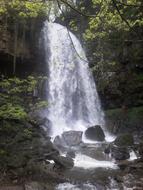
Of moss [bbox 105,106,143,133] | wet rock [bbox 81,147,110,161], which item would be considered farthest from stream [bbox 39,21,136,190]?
wet rock [bbox 81,147,110,161]

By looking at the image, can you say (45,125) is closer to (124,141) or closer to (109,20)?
(124,141)

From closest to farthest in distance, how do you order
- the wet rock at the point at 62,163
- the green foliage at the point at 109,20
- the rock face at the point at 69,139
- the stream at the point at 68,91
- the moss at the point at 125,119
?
the green foliage at the point at 109,20 → the wet rock at the point at 62,163 → the rock face at the point at 69,139 → the stream at the point at 68,91 → the moss at the point at 125,119

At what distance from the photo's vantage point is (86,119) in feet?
63.2

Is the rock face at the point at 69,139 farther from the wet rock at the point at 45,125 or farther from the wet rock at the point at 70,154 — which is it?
the wet rock at the point at 70,154

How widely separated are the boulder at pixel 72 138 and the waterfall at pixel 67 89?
9.99 ft

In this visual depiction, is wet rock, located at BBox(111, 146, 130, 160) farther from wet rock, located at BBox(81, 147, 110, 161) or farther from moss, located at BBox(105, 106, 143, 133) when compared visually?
moss, located at BBox(105, 106, 143, 133)

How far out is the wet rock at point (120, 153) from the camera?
11528 mm

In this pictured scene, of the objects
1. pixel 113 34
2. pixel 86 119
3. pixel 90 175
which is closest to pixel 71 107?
pixel 86 119

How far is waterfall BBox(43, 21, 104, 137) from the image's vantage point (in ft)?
61.2

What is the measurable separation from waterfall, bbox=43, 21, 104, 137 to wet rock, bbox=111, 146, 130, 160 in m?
5.94

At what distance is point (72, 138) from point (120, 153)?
3193 mm

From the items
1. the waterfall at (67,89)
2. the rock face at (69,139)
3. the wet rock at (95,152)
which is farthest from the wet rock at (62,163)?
the waterfall at (67,89)

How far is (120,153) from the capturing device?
11.7 metres

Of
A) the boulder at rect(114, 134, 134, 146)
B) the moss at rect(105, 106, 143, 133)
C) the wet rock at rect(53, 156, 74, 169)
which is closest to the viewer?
the wet rock at rect(53, 156, 74, 169)
